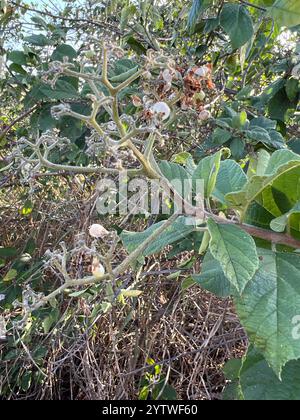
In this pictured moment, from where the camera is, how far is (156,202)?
2.36ft

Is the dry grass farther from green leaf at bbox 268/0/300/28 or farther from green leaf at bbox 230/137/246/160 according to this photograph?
green leaf at bbox 268/0/300/28

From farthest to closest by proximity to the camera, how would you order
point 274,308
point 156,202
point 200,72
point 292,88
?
1. point 292,88
2. point 156,202
3. point 200,72
4. point 274,308

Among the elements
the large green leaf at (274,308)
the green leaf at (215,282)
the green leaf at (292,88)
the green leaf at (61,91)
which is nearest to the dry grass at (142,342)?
the green leaf at (61,91)

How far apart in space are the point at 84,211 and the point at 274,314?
3.54 feet

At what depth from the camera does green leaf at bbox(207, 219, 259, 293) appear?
0.46 m

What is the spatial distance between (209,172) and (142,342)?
42.8 inches

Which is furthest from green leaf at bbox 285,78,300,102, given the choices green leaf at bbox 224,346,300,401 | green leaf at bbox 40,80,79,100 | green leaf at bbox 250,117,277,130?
green leaf at bbox 224,346,300,401

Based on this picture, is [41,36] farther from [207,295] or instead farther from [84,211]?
[207,295]

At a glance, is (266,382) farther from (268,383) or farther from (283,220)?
(283,220)

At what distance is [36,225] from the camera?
1.85 meters

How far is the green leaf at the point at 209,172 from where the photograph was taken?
0.54 metres

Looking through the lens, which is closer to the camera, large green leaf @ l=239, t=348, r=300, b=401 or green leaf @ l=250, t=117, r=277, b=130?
large green leaf @ l=239, t=348, r=300, b=401

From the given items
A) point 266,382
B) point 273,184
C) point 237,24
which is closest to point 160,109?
point 273,184
